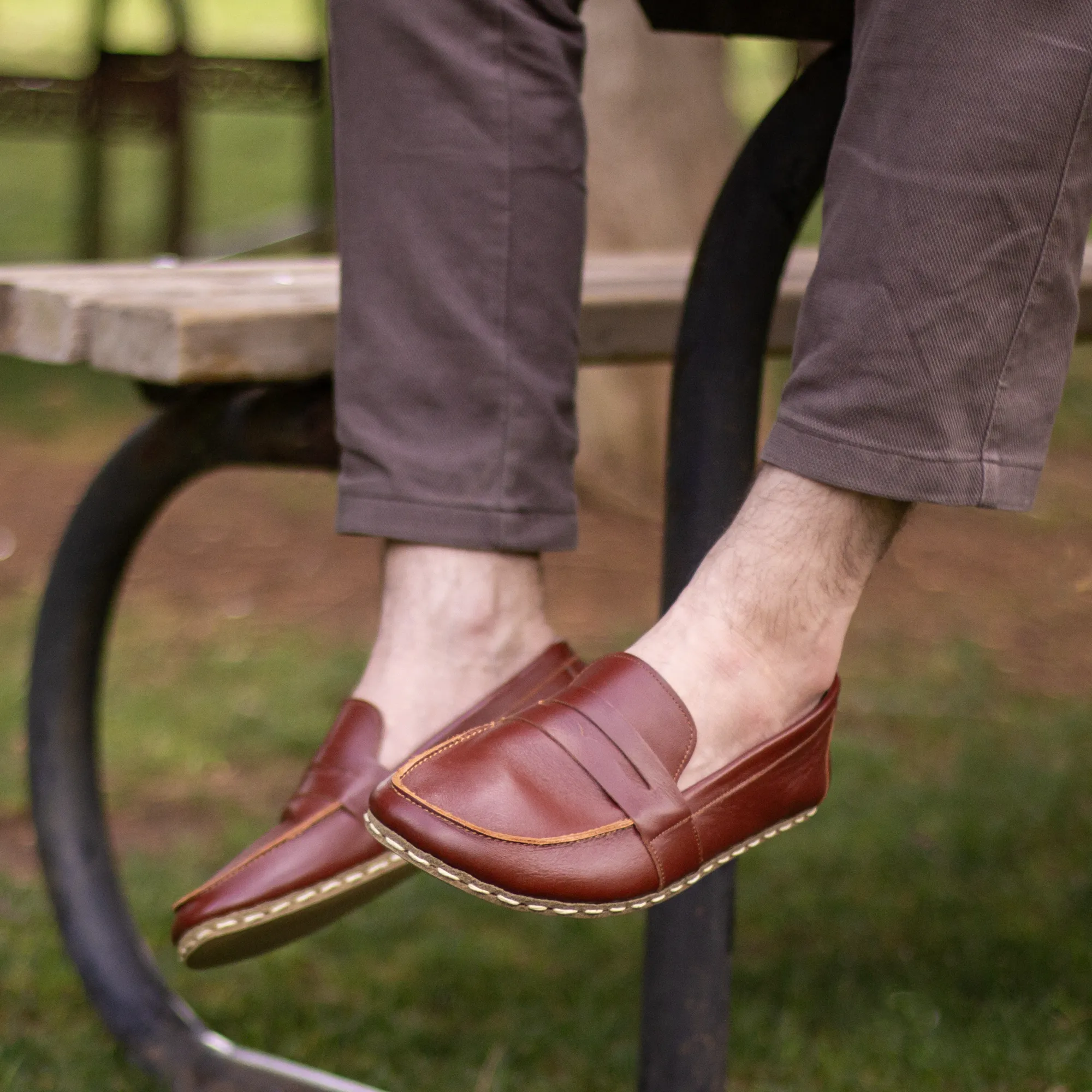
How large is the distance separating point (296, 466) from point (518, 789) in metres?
0.59

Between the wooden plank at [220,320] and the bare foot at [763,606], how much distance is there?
33 centimetres

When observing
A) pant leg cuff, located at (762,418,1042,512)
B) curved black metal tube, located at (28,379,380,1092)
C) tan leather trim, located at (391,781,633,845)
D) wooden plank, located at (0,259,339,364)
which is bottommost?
curved black metal tube, located at (28,379,380,1092)

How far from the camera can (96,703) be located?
157 centimetres

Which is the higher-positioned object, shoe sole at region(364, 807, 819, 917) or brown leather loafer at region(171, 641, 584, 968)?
shoe sole at region(364, 807, 819, 917)

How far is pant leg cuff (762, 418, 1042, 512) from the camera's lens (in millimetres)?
898

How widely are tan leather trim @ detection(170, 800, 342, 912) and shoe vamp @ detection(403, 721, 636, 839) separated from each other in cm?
16

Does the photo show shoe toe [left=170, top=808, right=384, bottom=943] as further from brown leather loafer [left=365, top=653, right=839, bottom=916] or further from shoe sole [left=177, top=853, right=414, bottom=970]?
brown leather loafer [left=365, top=653, right=839, bottom=916]

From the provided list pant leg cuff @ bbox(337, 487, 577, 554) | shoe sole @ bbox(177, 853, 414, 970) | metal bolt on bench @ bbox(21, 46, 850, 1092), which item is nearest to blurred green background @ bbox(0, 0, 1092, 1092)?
metal bolt on bench @ bbox(21, 46, 850, 1092)

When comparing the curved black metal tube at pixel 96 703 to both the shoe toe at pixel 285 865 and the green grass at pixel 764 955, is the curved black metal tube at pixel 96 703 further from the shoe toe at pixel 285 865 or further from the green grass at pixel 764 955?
the shoe toe at pixel 285 865

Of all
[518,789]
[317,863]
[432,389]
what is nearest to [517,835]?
[518,789]

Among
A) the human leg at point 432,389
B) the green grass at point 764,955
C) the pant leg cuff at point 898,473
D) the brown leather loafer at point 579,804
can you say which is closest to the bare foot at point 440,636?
the human leg at point 432,389

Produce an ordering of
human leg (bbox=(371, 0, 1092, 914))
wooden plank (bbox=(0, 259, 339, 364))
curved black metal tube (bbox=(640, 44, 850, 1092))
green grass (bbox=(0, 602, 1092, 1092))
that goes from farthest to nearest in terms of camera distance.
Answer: green grass (bbox=(0, 602, 1092, 1092)), wooden plank (bbox=(0, 259, 339, 364)), curved black metal tube (bbox=(640, 44, 850, 1092)), human leg (bbox=(371, 0, 1092, 914))

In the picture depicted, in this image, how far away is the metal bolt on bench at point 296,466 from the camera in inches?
45.7

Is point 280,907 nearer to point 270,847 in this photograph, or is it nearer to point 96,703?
point 270,847
